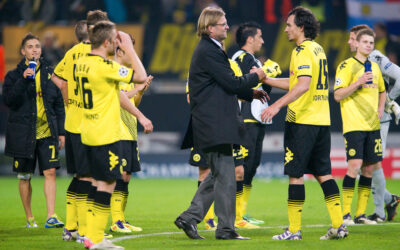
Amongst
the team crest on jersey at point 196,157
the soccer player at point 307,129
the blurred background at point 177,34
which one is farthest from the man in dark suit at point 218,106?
the blurred background at point 177,34

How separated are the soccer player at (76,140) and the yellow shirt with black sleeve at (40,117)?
1.25 m

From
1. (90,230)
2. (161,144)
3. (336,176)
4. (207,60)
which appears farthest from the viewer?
(161,144)

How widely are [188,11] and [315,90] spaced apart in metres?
10.4

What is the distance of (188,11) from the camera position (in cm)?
1727

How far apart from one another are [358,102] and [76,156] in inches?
141

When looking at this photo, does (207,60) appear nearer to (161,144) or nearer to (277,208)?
(277,208)

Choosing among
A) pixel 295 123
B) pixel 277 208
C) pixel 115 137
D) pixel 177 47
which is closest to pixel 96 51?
pixel 115 137

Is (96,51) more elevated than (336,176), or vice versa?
(96,51)

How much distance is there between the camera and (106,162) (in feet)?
21.4

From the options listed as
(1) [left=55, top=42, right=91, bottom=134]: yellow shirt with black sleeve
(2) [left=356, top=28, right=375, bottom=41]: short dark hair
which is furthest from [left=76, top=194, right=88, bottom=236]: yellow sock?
(2) [left=356, top=28, right=375, bottom=41]: short dark hair

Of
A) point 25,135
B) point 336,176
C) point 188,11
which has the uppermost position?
point 188,11

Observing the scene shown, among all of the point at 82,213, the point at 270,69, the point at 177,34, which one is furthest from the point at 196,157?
the point at 177,34

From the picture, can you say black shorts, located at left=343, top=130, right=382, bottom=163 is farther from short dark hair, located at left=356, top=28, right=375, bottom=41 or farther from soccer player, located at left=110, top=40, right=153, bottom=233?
soccer player, located at left=110, top=40, right=153, bottom=233

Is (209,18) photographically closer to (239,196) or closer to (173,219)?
(239,196)
